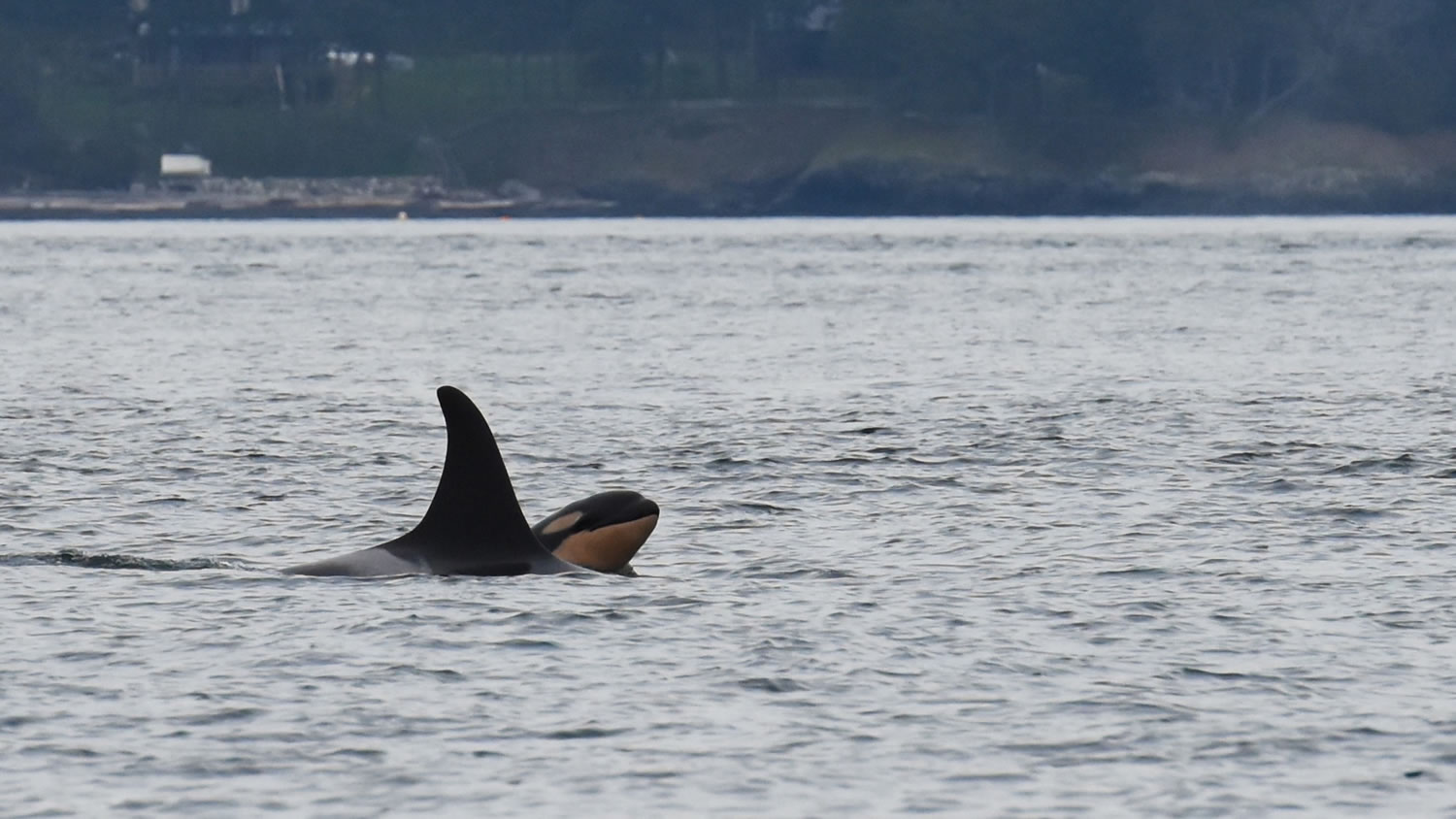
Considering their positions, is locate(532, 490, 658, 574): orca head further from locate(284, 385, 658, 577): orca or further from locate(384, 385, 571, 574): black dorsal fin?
locate(384, 385, 571, 574): black dorsal fin

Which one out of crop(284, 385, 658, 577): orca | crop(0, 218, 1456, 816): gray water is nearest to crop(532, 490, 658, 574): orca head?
crop(284, 385, 658, 577): orca

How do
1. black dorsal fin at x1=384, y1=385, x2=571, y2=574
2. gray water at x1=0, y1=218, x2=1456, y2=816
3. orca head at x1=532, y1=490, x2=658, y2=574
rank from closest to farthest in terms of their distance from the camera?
gray water at x1=0, y1=218, x2=1456, y2=816 < black dorsal fin at x1=384, y1=385, x2=571, y2=574 < orca head at x1=532, y1=490, x2=658, y2=574

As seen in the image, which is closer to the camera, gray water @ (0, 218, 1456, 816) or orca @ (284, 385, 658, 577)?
gray water @ (0, 218, 1456, 816)

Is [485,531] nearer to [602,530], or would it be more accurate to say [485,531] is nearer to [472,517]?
[472,517]

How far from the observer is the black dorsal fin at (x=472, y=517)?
1898cm

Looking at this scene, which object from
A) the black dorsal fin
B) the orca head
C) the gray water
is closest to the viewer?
the gray water

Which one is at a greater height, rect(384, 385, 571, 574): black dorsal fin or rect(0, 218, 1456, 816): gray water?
rect(384, 385, 571, 574): black dorsal fin

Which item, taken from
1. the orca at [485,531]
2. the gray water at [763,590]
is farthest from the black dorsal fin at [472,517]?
the gray water at [763,590]

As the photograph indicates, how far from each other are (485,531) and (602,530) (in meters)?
1.02

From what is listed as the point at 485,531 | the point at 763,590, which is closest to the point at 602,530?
the point at 485,531

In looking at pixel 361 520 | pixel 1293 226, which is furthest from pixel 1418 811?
pixel 1293 226

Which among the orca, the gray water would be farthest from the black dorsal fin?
the gray water

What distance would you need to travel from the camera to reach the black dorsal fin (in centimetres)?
1898

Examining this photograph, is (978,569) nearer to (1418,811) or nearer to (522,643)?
(522,643)
